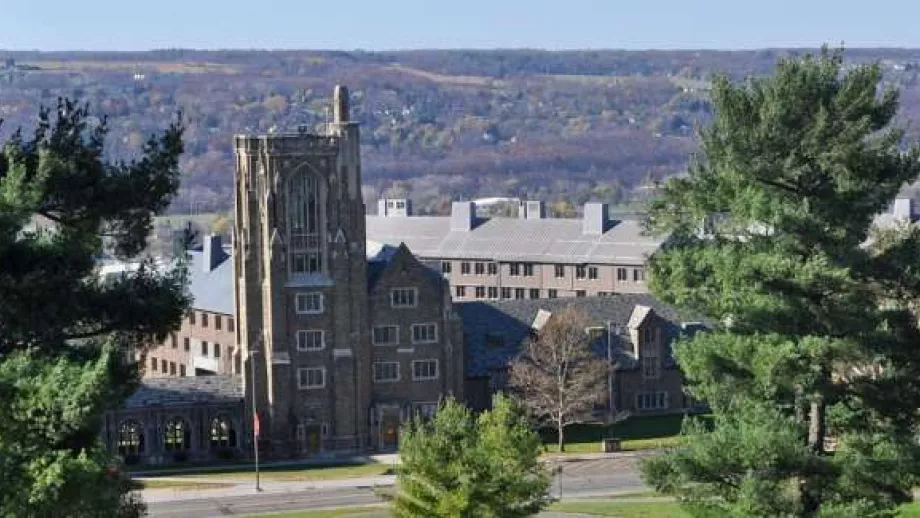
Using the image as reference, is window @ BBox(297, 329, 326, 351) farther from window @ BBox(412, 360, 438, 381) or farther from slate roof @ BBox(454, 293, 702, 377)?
slate roof @ BBox(454, 293, 702, 377)

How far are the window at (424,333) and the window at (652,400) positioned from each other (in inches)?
495

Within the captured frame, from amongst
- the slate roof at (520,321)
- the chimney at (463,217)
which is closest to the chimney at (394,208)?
the chimney at (463,217)

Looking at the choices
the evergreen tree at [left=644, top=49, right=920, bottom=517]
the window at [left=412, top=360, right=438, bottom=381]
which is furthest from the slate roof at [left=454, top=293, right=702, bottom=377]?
the evergreen tree at [left=644, top=49, right=920, bottom=517]

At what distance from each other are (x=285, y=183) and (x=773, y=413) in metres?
55.0

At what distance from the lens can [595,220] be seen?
482 ft

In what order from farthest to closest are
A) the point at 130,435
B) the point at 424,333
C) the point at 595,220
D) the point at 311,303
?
1. the point at 595,220
2. the point at 424,333
3. the point at 311,303
4. the point at 130,435

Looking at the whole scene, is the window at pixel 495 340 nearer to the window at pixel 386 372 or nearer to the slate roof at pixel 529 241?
the window at pixel 386 372

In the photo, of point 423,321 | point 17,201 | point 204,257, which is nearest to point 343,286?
point 423,321

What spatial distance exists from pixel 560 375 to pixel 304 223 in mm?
13432

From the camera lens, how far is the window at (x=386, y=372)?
98875 millimetres

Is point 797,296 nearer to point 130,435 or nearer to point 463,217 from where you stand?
point 130,435

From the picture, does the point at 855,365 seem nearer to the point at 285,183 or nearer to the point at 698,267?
the point at 698,267

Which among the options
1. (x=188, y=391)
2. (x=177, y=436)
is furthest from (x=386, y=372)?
(x=177, y=436)

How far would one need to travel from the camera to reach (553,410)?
318ft
